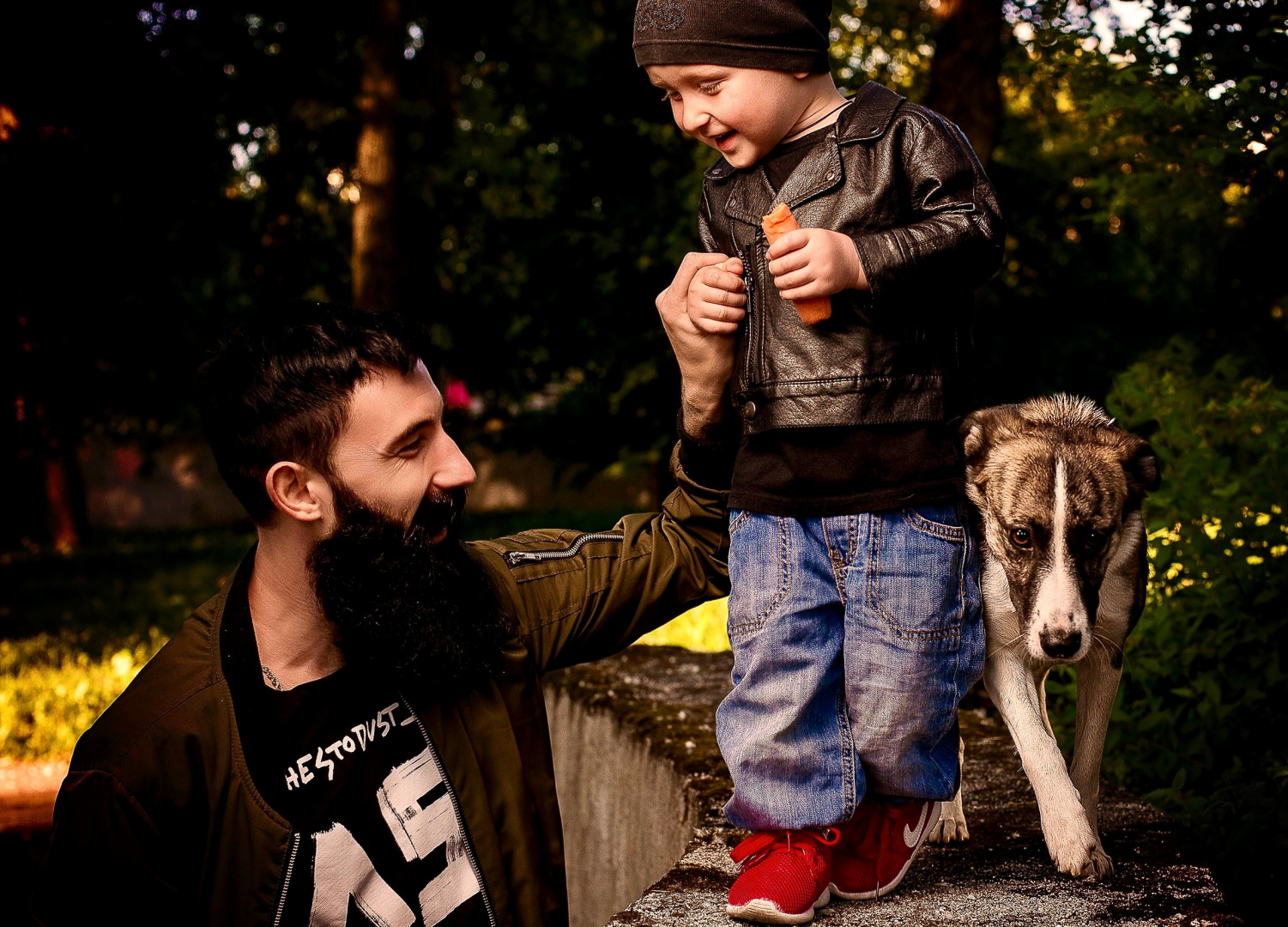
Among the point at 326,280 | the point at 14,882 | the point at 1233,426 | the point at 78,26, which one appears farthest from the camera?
the point at 326,280

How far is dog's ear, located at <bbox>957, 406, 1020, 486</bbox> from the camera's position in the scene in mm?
2729

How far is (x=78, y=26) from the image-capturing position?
396 inches

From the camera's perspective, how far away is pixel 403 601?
297 centimetres

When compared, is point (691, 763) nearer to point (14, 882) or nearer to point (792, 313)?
point (792, 313)

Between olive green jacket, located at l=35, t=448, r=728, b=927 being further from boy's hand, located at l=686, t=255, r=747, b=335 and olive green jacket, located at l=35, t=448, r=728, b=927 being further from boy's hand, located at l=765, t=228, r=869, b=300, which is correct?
boy's hand, located at l=765, t=228, r=869, b=300

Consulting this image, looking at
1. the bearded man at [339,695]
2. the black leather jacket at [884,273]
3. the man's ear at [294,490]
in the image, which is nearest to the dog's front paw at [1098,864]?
the black leather jacket at [884,273]

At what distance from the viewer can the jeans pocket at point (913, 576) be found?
2.54 m

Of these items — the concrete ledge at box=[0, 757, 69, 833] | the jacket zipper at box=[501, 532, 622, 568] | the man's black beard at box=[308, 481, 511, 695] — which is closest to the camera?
the man's black beard at box=[308, 481, 511, 695]

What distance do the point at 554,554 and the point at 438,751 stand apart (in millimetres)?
739

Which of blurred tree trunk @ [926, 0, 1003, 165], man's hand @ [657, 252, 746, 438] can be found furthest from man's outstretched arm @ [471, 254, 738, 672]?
blurred tree trunk @ [926, 0, 1003, 165]

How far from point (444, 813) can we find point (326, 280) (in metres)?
14.5

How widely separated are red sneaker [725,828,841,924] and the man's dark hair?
1438mm

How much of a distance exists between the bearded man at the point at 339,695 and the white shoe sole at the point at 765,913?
0.74 meters

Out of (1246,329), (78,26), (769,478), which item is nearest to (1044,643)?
(769,478)
